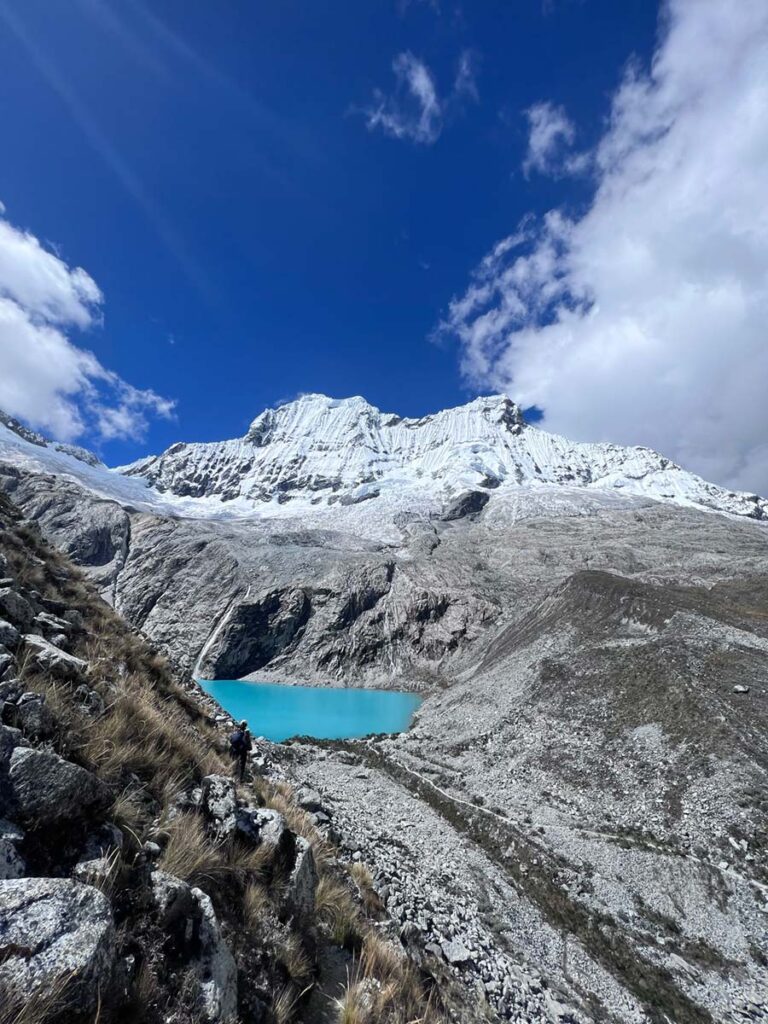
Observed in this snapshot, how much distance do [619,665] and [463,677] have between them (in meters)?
25.0

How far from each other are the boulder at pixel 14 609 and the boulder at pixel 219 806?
13.5 feet

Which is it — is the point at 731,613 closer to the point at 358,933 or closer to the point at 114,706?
the point at 358,933

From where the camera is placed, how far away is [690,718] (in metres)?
25.8

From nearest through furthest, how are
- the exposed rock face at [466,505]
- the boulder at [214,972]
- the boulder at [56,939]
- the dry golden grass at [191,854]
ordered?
the boulder at [56,939] → the boulder at [214,972] → the dry golden grass at [191,854] → the exposed rock face at [466,505]

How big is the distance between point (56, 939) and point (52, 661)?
164 inches

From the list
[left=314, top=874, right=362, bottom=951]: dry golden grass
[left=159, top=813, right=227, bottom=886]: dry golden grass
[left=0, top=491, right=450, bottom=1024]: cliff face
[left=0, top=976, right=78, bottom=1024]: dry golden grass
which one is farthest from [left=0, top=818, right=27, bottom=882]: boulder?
[left=314, top=874, right=362, bottom=951]: dry golden grass

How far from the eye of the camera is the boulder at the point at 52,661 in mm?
5984

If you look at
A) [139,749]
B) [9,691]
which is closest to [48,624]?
[139,749]

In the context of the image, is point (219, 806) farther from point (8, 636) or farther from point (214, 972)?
point (8, 636)

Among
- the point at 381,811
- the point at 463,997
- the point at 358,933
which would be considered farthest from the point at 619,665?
the point at 358,933

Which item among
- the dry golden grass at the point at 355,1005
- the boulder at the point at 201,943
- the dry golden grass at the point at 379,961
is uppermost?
the boulder at the point at 201,943

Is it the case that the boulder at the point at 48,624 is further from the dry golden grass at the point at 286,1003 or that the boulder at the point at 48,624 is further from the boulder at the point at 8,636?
the dry golden grass at the point at 286,1003

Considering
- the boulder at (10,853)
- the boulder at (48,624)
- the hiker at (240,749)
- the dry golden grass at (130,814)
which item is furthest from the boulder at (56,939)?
the hiker at (240,749)

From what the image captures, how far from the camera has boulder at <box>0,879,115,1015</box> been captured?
2521 millimetres
